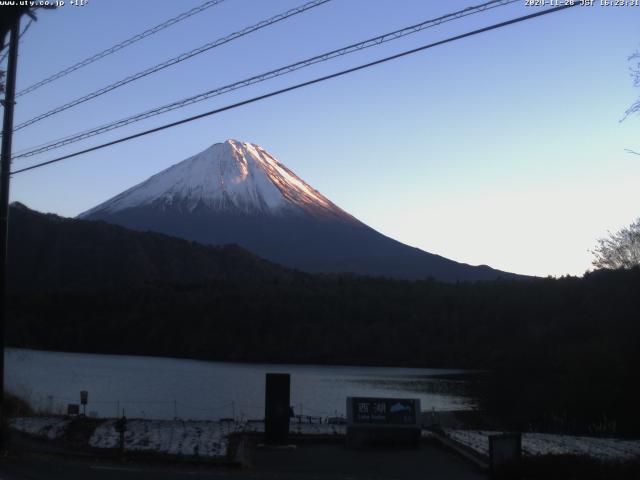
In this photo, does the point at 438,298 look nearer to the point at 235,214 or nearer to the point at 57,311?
the point at 57,311

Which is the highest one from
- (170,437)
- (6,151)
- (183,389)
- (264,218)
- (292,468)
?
(264,218)

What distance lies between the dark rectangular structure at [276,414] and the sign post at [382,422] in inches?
55.0

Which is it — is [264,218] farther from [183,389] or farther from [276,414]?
[276,414]

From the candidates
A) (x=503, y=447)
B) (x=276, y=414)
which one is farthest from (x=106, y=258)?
(x=503, y=447)

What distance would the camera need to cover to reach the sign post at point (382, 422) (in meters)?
18.5

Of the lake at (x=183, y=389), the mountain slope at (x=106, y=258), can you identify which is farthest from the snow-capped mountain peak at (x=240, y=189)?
the lake at (x=183, y=389)

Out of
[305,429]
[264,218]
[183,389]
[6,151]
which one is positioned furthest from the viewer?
[264,218]

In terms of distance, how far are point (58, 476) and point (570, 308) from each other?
5642cm

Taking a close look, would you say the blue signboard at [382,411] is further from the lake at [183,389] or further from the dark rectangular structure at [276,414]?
the lake at [183,389]

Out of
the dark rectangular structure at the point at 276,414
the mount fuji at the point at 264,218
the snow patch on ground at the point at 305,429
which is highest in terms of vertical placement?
the mount fuji at the point at 264,218

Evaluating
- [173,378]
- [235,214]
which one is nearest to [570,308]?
[173,378]

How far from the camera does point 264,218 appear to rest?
177m

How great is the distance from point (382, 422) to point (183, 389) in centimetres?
2921

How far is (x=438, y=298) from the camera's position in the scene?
97875 millimetres
